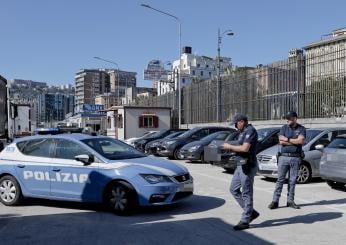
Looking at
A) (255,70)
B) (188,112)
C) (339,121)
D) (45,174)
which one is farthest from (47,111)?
(45,174)

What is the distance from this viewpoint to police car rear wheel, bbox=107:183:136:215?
29.4ft

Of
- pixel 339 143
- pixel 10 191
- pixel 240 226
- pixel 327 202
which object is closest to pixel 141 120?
pixel 339 143

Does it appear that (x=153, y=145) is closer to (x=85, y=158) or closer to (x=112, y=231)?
(x=85, y=158)

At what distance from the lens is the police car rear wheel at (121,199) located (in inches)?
353

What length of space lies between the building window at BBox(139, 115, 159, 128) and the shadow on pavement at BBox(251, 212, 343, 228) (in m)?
36.3

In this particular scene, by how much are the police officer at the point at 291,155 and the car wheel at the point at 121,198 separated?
8.62ft

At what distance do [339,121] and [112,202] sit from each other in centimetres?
1407

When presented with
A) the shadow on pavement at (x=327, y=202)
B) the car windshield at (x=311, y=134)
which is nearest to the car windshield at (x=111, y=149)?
the shadow on pavement at (x=327, y=202)

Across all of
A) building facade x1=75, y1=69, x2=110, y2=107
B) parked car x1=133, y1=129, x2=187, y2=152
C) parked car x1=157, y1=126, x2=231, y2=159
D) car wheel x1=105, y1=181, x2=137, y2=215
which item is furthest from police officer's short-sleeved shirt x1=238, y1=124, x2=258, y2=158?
building facade x1=75, y1=69, x2=110, y2=107

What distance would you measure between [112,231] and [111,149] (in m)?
2.36

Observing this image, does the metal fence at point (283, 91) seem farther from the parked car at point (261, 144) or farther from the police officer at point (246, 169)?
the police officer at point (246, 169)

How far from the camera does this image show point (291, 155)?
31.9 ft

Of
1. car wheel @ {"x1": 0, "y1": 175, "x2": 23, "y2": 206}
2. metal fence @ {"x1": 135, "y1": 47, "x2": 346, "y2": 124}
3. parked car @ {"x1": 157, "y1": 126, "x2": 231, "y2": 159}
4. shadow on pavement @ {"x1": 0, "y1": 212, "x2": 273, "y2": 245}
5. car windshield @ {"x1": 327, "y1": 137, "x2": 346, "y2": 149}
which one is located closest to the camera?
shadow on pavement @ {"x1": 0, "y1": 212, "x2": 273, "y2": 245}

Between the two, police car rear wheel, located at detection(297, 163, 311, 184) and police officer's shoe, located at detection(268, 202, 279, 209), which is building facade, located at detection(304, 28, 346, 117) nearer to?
police car rear wheel, located at detection(297, 163, 311, 184)
